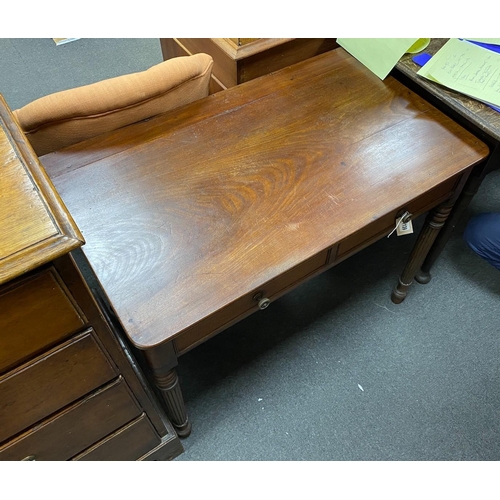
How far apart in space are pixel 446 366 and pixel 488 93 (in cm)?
76

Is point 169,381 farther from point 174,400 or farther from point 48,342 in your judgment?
point 48,342

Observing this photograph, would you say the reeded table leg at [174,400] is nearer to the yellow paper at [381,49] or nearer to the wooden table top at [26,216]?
the wooden table top at [26,216]

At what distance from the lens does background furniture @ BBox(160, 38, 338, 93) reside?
1.10 meters

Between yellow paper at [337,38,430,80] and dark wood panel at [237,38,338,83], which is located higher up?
yellow paper at [337,38,430,80]

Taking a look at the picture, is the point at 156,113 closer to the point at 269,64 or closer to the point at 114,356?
the point at 269,64

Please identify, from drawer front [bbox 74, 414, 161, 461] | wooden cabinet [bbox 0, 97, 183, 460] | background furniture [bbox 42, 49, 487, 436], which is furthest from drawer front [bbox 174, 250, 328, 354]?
drawer front [bbox 74, 414, 161, 461]

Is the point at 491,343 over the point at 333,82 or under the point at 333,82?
under

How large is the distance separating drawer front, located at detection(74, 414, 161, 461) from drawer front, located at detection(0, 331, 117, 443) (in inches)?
8.5

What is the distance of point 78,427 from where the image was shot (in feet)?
2.48

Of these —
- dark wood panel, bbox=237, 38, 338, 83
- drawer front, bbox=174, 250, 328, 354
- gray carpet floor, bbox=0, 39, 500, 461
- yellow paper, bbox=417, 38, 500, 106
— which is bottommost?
gray carpet floor, bbox=0, 39, 500, 461

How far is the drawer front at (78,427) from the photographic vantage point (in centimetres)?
69

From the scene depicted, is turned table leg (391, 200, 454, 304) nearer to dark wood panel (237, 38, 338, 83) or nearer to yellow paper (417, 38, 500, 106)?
yellow paper (417, 38, 500, 106)

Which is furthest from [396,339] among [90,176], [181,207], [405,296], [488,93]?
[90,176]

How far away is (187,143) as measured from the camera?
0.91 metres
